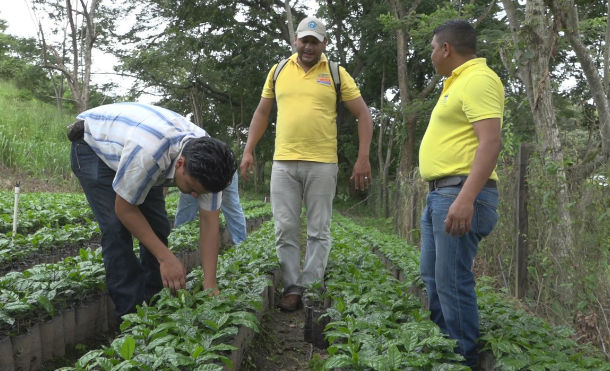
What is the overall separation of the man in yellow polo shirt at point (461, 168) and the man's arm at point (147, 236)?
4.77 ft

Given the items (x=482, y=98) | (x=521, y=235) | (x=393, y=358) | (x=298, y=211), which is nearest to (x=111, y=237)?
(x=298, y=211)

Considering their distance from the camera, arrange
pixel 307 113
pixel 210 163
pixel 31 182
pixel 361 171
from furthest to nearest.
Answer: pixel 31 182 → pixel 361 171 → pixel 307 113 → pixel 210 163

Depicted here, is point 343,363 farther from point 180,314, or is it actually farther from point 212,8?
point 212,8

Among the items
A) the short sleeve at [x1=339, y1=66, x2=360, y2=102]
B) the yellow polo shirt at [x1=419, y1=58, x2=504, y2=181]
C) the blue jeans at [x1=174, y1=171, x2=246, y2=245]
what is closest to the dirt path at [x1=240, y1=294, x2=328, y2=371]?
the yellow polo shirt at [x1=419, y1=58, x2=504, y2=181]

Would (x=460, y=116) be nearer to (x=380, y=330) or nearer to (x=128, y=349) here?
(x=380, y=330)

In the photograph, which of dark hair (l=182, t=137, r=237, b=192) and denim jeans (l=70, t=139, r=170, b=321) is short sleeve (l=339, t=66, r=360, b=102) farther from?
denim jeans (l=70, t=139, r=170, b=321)

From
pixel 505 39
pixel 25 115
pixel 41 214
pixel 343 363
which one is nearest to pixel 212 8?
pixel 25 115

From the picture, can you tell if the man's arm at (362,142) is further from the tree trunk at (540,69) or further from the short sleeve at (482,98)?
the short sleeve at (482,98)

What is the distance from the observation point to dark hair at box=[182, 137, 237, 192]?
252 cm

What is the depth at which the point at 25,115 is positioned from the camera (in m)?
18.9

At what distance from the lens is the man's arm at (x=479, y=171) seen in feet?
7.93

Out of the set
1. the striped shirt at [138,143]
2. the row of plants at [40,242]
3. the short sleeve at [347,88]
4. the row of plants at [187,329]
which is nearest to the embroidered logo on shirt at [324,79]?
the short sleeve at [347,88]

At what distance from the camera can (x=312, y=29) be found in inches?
151

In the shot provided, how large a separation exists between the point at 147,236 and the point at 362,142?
1973 millimetres
